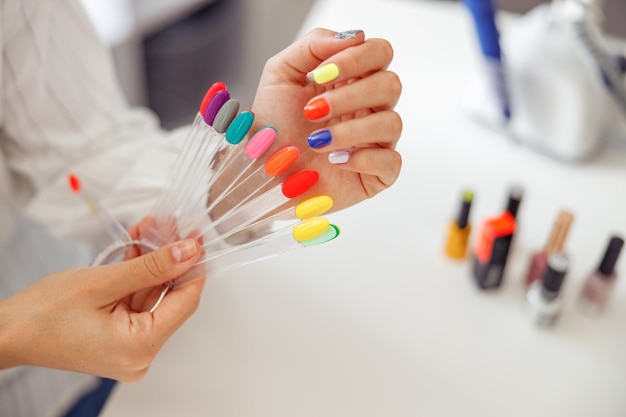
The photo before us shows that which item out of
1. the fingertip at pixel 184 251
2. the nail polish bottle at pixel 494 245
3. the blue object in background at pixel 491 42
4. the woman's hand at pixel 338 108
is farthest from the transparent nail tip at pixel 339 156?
the blue object in background at pixel 491 42

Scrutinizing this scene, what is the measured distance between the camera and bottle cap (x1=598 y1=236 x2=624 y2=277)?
0.64m

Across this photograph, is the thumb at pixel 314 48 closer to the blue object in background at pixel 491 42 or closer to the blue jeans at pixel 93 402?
the blue object in background at pixel 491 42

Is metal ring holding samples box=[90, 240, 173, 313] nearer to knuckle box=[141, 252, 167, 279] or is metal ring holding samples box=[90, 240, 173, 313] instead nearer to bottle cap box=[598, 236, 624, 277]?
knuckle box=[141, 252, 167, 279]

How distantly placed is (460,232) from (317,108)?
0.33 meters

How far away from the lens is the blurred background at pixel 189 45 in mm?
1612

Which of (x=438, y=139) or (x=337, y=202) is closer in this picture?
(x=337, y=202)

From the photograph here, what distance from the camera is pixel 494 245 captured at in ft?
2.19

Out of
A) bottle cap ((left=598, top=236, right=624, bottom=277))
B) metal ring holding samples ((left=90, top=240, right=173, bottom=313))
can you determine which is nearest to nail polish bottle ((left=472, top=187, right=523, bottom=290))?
bottle cap ((left=598, top=236, right=624, bottom=277))

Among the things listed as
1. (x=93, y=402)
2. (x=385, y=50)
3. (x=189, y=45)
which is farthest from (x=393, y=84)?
(x=189, y=45)

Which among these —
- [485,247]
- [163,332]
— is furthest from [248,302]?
[485,247]

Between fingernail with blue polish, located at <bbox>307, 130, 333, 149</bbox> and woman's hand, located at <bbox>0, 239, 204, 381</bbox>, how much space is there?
15cm

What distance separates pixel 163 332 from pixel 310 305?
0.21m

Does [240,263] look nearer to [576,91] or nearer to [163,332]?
[163,332]

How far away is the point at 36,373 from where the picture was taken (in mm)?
766
